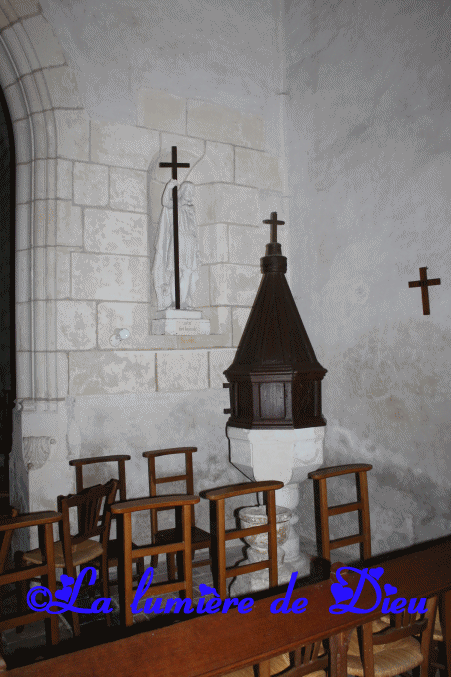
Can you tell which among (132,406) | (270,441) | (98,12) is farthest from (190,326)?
(98,12)

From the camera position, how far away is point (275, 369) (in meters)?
3.08

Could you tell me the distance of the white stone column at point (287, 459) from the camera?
314 cm

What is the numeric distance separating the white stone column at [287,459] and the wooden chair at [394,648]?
1304 mm

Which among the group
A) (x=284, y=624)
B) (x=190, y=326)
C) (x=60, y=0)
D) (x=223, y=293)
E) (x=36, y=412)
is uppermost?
(x=60, y=0)

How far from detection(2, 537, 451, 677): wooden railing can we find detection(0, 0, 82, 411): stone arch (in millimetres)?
2266

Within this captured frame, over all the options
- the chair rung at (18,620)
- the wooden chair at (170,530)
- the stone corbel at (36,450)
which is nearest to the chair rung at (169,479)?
the wooden chair at (170,530)

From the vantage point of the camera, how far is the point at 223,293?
4.01m

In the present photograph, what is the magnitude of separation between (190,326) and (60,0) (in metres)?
2.37

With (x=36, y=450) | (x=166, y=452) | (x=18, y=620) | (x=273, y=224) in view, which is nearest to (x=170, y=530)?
(x=166, y=452)

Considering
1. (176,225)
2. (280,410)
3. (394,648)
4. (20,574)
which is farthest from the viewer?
(176,225)

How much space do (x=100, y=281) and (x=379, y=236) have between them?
1.91 metres

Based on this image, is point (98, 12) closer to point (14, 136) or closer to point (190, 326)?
point (14, 136)

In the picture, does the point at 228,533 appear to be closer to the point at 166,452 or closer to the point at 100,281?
the point at 166,452

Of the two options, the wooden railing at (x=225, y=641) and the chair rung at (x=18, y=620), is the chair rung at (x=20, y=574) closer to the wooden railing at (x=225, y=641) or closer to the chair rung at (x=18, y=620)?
the chair rung at (x=18, y=620)
